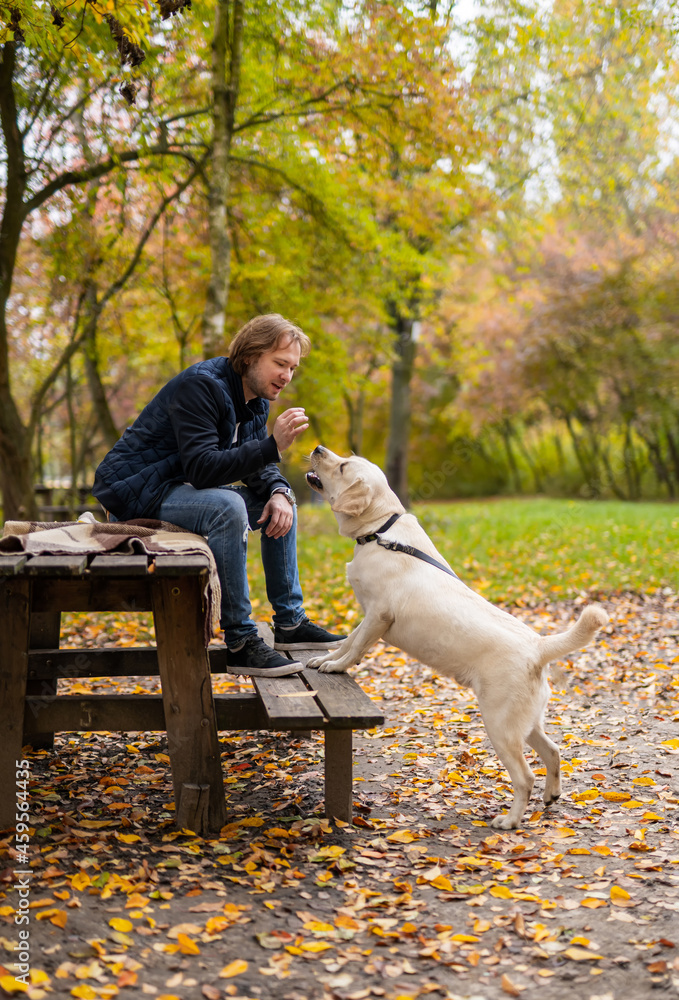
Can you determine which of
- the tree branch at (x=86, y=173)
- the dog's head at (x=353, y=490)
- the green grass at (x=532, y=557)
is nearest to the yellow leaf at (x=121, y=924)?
the dog's head at (x=353, y=490)

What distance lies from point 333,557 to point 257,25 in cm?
769

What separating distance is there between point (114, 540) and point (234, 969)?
165 centimetres

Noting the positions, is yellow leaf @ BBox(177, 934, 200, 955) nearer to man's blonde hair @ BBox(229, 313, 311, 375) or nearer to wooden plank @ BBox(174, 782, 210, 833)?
wooden plank @ BBox(174, 782, 210, 833)

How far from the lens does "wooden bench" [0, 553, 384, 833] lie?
308 centimetres

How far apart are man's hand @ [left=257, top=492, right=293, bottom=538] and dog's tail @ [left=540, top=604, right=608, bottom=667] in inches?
57.4

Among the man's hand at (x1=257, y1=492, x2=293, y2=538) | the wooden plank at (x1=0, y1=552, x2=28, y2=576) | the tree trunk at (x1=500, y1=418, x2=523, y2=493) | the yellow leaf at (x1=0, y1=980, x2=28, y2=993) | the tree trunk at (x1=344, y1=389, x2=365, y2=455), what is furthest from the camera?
the tree trunk at (x1=500, y1=418, x2=523, y2=493)

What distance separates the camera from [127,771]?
169 inches

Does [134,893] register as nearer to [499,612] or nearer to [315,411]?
[499,612]

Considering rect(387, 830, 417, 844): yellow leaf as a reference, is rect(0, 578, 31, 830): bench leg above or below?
above

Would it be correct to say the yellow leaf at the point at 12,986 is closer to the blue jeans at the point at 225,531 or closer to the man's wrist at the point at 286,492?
the blue jeans at the point at 225,531

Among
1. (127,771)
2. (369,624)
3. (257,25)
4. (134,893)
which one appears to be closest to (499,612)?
(369,624)

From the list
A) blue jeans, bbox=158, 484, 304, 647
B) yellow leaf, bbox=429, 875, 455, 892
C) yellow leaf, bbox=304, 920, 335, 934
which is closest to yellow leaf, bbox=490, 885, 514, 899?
yellow leaf, bbox=429, 875, 455, 892

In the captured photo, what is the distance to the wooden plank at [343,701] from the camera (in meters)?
3.11

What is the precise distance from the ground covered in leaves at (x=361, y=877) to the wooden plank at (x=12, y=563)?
3.73 ft
